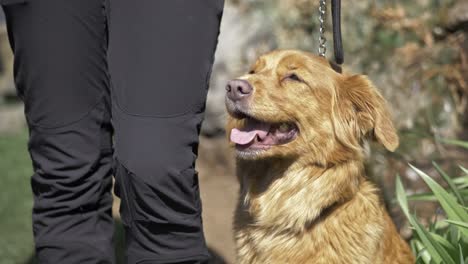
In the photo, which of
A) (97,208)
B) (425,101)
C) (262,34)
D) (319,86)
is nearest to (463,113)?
(425,101)

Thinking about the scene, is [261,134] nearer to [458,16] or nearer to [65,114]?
[65,114]

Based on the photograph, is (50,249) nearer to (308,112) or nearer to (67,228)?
(67,228)

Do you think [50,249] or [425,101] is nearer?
[50,249]

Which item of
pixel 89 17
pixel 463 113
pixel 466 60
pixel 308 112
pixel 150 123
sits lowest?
pixel 463 113

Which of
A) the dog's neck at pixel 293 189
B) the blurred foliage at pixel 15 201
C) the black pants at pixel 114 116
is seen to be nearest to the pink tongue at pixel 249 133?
the dog's neck at pixel 293 189

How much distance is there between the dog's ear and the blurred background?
5.05 feet

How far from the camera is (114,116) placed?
2.40 meters

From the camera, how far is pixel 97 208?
107 inches

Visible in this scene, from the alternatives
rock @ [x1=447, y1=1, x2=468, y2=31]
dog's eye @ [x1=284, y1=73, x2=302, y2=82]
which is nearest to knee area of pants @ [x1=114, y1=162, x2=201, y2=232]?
dog's eye @ [x1=284, y1=73, x2=302, y2=82]

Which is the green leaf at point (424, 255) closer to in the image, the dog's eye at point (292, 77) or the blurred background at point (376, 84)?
the dog's eye at point (292, 77)

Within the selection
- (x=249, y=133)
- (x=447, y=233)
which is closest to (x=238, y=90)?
(x=249, y=133)

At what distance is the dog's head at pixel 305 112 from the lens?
2982 millimetres

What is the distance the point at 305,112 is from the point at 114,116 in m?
0.97

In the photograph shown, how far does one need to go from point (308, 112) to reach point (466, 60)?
288cm
